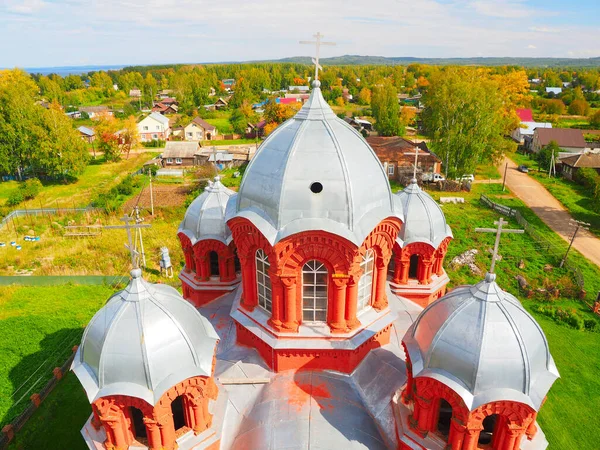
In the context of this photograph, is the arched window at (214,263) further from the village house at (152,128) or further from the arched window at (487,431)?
the village house at (152,128)

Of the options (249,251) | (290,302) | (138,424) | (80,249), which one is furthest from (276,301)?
(80,249)

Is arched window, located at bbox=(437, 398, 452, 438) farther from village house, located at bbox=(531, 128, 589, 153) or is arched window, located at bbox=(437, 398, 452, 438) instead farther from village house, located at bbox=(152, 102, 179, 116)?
village house, located at bbox=(152, 102, 179, 116)

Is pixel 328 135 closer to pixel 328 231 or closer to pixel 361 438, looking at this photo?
pixel 328 231

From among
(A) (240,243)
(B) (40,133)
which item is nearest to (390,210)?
(A) (240,243)

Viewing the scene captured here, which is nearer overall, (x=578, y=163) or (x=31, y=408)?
(x=31, y=408)

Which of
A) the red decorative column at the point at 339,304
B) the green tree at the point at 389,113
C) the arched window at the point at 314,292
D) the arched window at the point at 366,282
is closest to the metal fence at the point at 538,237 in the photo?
the arched window at the point at 366,282

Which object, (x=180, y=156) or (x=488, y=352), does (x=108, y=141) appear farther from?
(x=488, y=352)

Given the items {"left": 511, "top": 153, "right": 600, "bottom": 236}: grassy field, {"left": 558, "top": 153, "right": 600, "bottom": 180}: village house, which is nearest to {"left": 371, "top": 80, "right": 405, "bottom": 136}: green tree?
{"left": 511, "top": 153, "right": 600, "bottom": 236}: grassy field
